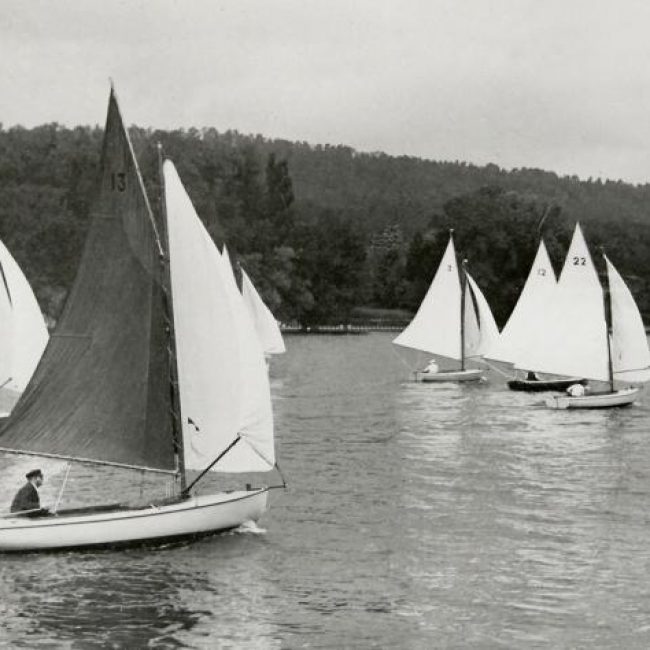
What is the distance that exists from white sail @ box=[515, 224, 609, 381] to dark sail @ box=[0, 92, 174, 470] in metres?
38.9

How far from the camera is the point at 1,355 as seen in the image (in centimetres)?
5200

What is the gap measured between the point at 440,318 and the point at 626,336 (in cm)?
2177

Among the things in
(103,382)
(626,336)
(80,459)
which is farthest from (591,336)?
(80,459)

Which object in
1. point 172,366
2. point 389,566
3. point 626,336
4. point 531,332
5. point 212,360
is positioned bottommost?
point 389,566

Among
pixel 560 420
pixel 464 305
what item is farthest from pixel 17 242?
pixel 560 420

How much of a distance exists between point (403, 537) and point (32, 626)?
11.6 meters

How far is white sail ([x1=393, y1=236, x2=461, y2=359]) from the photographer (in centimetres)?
8612

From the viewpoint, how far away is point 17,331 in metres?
52.0

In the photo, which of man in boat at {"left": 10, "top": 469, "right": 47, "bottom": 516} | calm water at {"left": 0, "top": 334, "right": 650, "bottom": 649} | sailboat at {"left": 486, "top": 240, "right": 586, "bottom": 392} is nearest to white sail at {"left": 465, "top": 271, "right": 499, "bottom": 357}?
sailboat at {"left": 486, "top": 240, "right": 586, "bottom": 392}

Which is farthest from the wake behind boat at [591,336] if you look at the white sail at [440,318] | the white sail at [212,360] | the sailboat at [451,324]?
the white sail at [212,360]

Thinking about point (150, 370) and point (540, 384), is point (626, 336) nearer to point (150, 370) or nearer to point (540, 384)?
point (540, 384)

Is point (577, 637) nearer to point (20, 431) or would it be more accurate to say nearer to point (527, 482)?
point (20, 431)

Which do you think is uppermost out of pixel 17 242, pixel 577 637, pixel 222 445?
pixel 17 242

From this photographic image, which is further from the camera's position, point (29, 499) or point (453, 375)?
point (453, 375)
